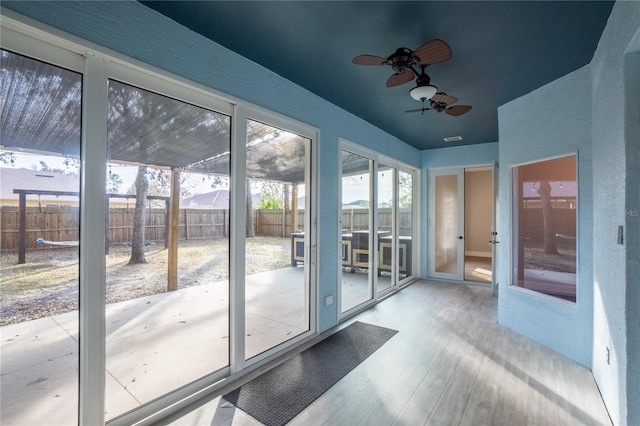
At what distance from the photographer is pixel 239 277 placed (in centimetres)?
259

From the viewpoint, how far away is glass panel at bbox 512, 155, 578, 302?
10.0 feet

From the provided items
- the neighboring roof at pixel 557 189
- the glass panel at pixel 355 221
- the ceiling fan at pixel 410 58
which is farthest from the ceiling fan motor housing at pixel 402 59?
the neighboring roof at pixel 557 189

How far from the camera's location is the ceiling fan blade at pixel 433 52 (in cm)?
203

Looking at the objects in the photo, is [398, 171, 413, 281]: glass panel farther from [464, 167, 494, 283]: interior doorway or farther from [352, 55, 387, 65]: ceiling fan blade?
[352, 55, 387, 65]: ceiling fan blade

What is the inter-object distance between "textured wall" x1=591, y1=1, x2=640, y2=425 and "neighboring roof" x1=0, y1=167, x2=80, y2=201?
3.21 m

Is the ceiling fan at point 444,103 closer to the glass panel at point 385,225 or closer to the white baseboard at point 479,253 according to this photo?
the glass panel at point 385,225

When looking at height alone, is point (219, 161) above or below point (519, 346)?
above

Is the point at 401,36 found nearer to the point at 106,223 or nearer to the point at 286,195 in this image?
the point at 286,195

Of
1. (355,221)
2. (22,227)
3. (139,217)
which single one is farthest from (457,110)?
(22,227)

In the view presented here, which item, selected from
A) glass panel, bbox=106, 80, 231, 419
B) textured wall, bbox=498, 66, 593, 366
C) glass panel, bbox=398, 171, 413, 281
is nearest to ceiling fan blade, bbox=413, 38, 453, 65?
glass panel, bbox=106, 80, 231, 419

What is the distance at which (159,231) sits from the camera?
2.36 m

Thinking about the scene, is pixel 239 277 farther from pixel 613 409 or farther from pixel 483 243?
pixel 483 243

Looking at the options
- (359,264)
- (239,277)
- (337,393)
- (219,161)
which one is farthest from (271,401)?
(359,264)

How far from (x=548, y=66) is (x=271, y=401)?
3.73m
